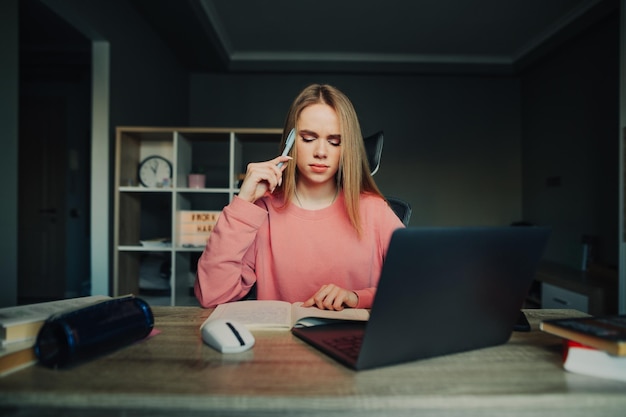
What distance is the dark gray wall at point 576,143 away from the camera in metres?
3.35

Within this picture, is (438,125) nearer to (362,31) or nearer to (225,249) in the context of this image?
(362,31)

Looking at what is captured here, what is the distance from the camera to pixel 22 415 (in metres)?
0.57

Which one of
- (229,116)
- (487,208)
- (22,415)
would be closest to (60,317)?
(22,415)

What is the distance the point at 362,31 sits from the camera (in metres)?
4.11

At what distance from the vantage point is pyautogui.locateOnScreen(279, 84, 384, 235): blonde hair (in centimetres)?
135

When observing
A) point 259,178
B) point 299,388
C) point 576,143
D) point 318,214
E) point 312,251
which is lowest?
point 299,388

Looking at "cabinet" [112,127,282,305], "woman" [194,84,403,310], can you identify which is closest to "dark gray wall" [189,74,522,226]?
"cabinet" [112,127,282,305]

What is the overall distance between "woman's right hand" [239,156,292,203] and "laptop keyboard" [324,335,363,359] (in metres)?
0.56

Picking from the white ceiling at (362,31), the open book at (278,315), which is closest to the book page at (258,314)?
the open book at (278,315)

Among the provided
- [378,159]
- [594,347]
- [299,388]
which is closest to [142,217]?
[378,159]

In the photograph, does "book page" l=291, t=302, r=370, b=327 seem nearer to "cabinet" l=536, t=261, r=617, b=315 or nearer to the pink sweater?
the pink sweater

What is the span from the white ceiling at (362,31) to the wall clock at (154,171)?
120cm

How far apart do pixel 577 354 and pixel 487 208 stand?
4663mm

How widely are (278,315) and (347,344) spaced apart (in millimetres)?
269
